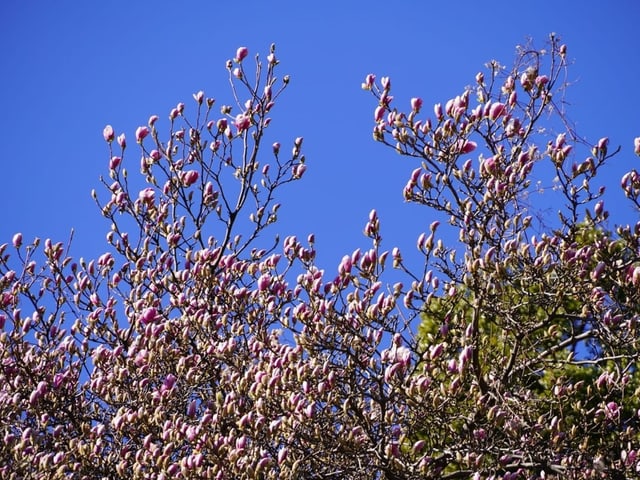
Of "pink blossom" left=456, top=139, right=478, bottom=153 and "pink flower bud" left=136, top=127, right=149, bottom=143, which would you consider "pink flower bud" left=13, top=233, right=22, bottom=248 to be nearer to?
"pink flower bud" left=136, top=127, right=149, bottom=143

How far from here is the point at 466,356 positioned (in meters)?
4.02

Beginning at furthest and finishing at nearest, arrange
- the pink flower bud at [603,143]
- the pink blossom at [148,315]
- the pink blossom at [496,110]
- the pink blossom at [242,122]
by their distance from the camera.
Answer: the pink blossom at [242,122] < the pink blossom at [148,315] < the pink blossom at [496,110] < the pink flower bud at [603,143]

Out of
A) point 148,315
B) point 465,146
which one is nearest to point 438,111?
point 465,146

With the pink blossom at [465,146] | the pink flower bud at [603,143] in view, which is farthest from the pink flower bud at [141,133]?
the pink flower bud at [603,143]

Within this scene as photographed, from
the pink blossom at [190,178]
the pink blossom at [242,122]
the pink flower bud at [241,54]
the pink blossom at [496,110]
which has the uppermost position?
the pink flower bud at [241,54]

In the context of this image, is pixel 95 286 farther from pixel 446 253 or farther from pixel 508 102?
pixel 508 102

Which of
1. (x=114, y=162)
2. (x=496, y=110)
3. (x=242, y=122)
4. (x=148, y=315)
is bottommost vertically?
(x=148, y=315)

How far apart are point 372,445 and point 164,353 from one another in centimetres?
156

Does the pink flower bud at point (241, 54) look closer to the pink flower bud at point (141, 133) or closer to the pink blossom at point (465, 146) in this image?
the pink flower bud at point (141, 133)

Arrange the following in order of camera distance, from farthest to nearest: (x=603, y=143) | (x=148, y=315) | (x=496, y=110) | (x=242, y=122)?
(x=242, y=122) → (x=148, y=315) → (x=496, y=110) → (x=603, y=143)

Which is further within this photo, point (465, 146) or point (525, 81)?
point (525, 81)

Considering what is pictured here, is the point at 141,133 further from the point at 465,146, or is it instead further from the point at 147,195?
the point at 465,146

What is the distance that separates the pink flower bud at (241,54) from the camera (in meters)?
5.79

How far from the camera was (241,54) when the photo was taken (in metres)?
5.79
